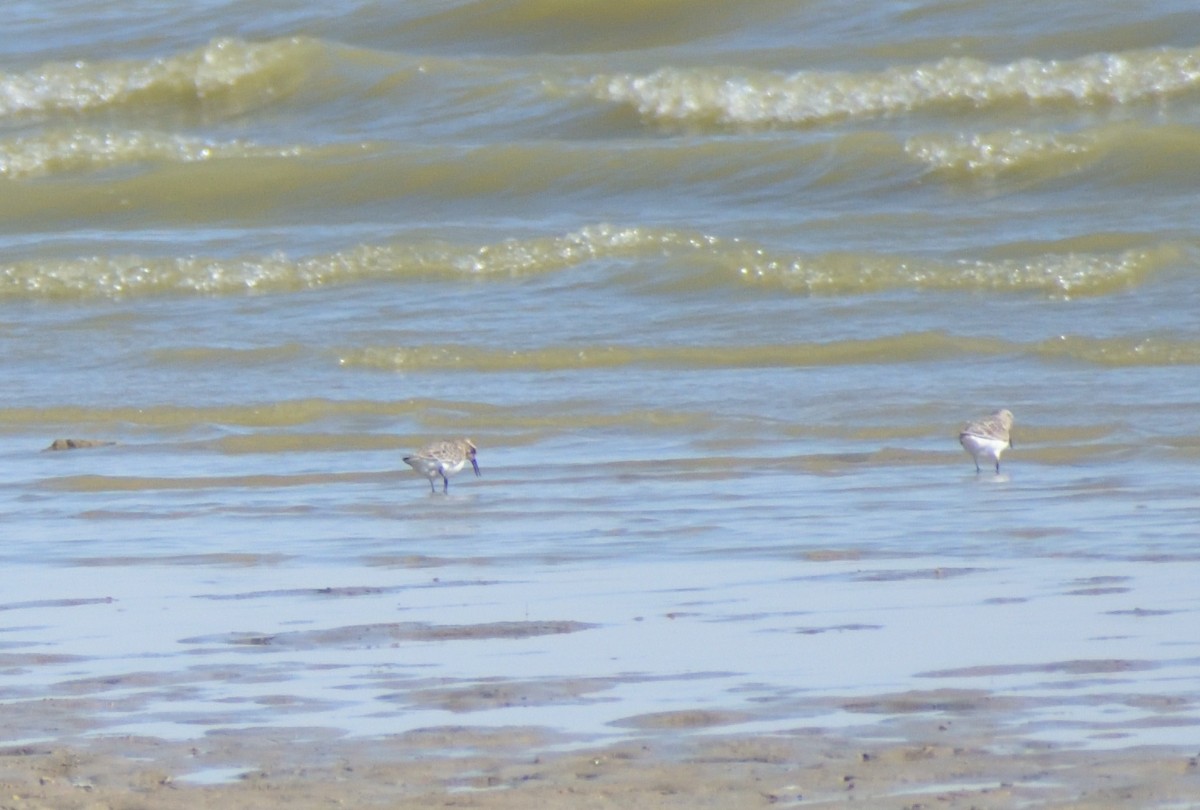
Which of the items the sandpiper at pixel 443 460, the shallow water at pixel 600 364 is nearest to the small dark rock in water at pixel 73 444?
the shallow water at pixel 600 364

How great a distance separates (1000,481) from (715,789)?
12.1ft

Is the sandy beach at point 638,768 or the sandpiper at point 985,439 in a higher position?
the sandy beach at point 638,768

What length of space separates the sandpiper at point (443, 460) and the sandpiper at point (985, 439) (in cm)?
171

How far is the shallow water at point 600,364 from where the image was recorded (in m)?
4.24

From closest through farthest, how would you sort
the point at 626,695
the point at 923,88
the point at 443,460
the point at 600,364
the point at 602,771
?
the point at 602,771
the point at 626,695
the point at 443,460
the point at 600,364
the point at 923,88

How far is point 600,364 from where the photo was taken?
967 cm

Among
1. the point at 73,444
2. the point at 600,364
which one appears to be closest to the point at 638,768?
the point at 73,444

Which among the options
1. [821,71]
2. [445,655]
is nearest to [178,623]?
[445,655]

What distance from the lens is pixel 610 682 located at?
13.2 ft

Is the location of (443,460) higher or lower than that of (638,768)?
lower

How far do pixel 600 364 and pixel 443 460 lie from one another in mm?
2592

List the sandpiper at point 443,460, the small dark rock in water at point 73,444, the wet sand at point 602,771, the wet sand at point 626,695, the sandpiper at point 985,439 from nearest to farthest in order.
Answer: the wet sand at point 602,771 < the wet sand at point 626,695 < the sandpiper at point 985,439 < the sandpiper at point 443,460 < the small dark rock in water at point 73,444

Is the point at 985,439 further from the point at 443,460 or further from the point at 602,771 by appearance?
the point at 602,771

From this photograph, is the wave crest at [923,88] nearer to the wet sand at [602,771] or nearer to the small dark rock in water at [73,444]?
the small dark rock in water at [73,444]
